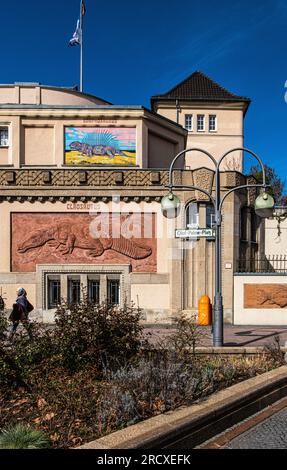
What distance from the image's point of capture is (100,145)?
20984 millimetres

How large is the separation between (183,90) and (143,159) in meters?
32.6

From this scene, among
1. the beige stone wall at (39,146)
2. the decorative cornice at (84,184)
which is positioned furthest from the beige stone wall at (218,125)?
the decorative cornice at (84,184)

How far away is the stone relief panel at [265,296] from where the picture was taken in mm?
18531

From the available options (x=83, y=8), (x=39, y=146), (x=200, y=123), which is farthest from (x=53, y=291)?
(x=200, y=123)

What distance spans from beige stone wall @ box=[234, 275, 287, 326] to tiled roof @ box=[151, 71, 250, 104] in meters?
34.6

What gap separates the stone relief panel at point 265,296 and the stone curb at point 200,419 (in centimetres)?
1130

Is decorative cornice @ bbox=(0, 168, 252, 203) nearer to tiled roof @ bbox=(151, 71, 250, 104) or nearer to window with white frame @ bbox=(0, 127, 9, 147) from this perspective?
window with white frame @ bbox=(0, 127, 9, 147)

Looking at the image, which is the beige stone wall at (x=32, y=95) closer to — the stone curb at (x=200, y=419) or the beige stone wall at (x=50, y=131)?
the beige stone wall at (x=50, y=131)

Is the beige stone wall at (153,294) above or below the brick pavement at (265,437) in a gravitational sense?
above

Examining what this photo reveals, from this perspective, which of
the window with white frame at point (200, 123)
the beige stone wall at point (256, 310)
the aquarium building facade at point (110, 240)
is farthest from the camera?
the window with white frame at point (200, 123)

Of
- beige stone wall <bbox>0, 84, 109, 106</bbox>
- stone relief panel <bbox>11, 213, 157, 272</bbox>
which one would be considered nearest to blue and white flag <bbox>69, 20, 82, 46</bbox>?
beige stone wall <bbox>0, 84, 109, 106</bbox>

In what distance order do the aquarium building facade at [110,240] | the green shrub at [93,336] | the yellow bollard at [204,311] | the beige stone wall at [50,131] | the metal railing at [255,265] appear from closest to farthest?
the green shrub at [93,336], the yellow bollard at [204,311], the aquarium building facade at [110,240], the metal railing at [255,265], the beige stone wall at [50,131]

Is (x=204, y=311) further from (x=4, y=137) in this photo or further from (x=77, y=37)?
(x=77, y=37)
